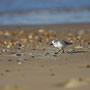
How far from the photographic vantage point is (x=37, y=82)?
212 inches

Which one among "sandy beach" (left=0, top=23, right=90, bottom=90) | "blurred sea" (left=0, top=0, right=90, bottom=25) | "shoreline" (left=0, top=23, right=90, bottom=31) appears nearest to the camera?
"sandy beach" (left=0, top=23, right=90, bottom=90)

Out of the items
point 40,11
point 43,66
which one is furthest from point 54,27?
point 43,66

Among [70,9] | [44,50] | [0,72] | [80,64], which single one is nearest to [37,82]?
[0,72]

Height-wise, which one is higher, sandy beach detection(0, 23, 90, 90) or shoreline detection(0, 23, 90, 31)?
shoreline detection(0, 23, 90, 31)

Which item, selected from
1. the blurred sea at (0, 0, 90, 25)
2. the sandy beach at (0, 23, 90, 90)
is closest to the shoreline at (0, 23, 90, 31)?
the blurred sea at (0, 0, 90, 25)

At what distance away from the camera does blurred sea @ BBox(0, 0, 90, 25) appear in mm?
19031

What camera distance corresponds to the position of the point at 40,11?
74.9ft

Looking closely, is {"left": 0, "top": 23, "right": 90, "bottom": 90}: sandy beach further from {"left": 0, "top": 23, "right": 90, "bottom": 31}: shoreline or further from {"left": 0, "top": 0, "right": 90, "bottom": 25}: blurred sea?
{"left": 0, "top": 0, "right": 90, "bottom": 25}: blurred sea

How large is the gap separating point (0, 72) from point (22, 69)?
44 centimetres

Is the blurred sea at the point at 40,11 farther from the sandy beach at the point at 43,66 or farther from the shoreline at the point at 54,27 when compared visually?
the sandy beach at the point at 43,66

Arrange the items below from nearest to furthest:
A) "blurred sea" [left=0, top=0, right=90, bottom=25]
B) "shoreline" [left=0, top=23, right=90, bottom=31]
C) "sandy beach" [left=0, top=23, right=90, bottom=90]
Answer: "sandy beach" [left=0, top=23, right=90, bottom=90] < "shoreline" [left=0, top=23, right=90, bottom=31] < "blurred sea" [left=0, top=0, right=90, bottom=25]

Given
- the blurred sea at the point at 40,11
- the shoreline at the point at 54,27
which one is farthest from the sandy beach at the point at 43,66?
the blurred sea at the point at 40,11

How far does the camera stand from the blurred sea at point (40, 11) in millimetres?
19031

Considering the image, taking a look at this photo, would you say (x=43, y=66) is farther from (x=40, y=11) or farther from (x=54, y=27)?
(x=40, y=11)
